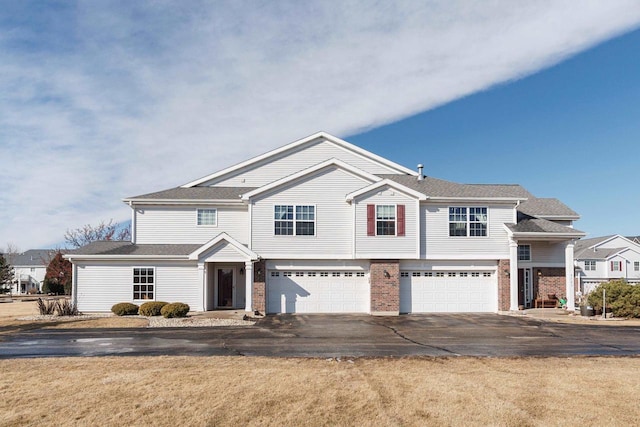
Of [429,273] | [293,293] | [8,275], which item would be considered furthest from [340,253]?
[8,275]

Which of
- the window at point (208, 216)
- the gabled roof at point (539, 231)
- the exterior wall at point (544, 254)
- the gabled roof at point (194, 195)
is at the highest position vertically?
the gabled roof at point (194, 195)

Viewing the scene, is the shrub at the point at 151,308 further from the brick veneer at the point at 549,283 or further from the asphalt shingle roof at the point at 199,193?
the brick veneer at the point at 549,283

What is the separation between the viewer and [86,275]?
26312 millimetres

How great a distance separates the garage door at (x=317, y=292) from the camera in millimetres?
26547

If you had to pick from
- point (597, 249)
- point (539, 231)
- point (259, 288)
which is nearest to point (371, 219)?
point (259, 288)

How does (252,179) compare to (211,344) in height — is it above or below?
above

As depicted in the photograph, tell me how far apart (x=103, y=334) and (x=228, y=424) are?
1243cm

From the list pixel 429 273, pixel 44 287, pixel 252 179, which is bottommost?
pixel 44 287

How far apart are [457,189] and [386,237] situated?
5265 millimetres

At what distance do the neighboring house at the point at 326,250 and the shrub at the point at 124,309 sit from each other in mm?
1177

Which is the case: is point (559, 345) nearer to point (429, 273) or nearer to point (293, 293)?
point (429, 273)

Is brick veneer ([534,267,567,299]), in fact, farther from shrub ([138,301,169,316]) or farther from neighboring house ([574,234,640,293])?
neighboring house ([574,234,640,293])

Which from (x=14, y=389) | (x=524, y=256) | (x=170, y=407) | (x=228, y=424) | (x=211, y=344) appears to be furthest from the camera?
(x=524, y=256)

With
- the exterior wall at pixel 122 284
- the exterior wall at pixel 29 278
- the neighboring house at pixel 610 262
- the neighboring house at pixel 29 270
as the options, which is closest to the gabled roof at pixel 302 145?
the exterior wall at pixel 122 284
